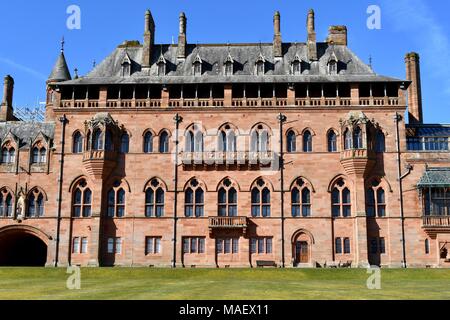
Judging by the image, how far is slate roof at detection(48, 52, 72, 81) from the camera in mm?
67500

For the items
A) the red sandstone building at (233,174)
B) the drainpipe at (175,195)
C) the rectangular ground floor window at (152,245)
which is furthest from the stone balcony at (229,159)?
the rectangular ground floor window at (152,245)

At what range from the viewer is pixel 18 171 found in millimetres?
54281

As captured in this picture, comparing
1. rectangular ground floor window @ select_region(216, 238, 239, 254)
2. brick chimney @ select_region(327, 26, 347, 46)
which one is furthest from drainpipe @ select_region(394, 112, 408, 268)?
rectangular ground floor window @ select_region(216, 238, 239, 254)

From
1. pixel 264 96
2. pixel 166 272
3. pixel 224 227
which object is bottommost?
pixel 166 272

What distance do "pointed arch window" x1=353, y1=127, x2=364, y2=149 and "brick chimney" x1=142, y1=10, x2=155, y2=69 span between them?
22.3 m

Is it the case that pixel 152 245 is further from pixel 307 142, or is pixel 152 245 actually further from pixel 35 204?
pixel 307 142

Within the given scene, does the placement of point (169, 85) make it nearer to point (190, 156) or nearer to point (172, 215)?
point (190, 156)

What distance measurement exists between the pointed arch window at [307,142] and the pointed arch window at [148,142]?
48.9ft

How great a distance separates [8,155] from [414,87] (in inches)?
1701

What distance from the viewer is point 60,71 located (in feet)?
223

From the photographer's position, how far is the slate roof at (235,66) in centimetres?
5434

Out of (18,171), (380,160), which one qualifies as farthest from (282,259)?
(18,171)

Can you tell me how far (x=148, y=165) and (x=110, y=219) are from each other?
627 cm

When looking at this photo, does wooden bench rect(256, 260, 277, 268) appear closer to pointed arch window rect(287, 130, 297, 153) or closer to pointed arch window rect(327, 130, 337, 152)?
pointed arch window rect(287, 130, 297, 153)
